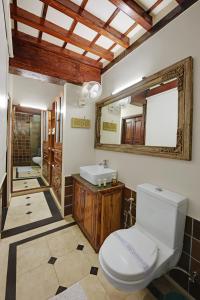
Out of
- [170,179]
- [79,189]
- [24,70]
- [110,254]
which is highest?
[24,70]

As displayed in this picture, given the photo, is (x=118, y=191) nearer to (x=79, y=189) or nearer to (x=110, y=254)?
(x=79, y=189)

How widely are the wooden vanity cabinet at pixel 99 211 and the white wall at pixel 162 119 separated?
0.79m

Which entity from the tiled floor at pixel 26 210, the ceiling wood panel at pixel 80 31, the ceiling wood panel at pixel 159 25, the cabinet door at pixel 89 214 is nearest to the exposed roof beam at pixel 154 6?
the ceiling wood panel at pixel 80 31

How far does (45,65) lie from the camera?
206 cm

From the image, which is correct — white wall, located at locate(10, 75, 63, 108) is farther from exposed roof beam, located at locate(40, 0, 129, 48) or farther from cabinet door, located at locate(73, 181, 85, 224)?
cabinet door, located at locate(73, 181, 85, 224)

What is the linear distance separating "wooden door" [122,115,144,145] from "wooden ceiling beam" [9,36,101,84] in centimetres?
112

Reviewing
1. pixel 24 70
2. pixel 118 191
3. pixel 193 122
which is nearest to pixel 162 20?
pixel 193 122

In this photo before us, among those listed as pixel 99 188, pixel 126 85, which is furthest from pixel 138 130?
pixel 99 188

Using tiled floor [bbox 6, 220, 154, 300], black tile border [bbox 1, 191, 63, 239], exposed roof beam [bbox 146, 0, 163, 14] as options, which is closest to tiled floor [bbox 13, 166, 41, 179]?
black tile border [bbox 1, 191, 63, 239]

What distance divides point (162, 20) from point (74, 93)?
1.48 metres

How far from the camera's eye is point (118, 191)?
1.88 metres

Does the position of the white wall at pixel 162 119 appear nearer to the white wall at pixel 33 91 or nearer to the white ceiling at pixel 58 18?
the white ceiling at pixel 58 18

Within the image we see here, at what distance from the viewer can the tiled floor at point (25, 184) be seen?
3.42 meters

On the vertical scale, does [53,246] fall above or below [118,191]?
below
